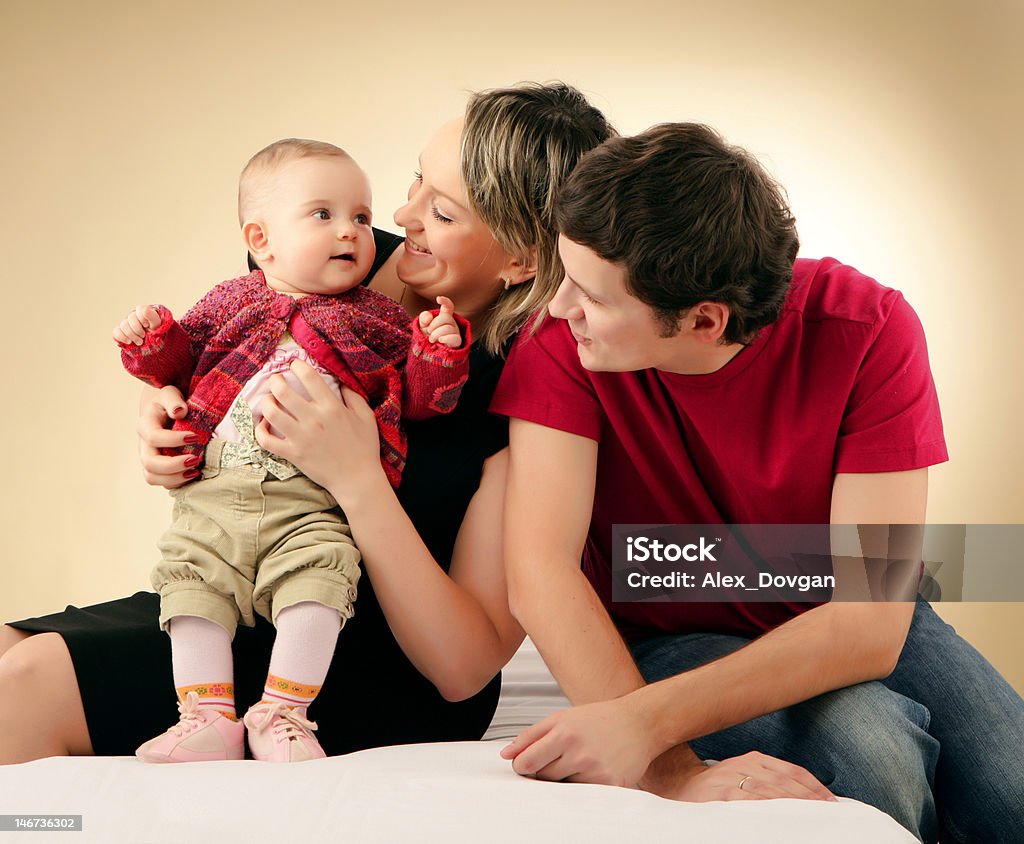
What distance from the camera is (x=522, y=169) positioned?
1.68 metres

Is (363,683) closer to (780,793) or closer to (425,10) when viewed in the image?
(780,793)

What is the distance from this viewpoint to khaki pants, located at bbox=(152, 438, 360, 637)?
139 cm

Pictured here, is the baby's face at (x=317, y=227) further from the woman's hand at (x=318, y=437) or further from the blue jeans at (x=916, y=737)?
the blue jeans at (x=916, y=737)

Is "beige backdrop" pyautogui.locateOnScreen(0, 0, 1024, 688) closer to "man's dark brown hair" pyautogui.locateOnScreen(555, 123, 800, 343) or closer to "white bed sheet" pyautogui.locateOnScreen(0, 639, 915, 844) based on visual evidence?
"man's dark brown hair" pyautogui.locateOnScreen(555, 123, 800, 343)

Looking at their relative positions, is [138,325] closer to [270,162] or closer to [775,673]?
[270,162]

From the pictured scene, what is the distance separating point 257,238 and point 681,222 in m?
0.61

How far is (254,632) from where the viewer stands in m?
1.54

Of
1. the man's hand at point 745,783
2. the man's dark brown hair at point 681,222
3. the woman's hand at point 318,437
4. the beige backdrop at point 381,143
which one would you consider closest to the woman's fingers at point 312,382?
the woman's hand at point 318,437

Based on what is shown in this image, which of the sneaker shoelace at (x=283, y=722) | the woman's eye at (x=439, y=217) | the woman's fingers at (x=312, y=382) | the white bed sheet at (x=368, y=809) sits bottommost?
the white bed sheet at (x=368, y=809)

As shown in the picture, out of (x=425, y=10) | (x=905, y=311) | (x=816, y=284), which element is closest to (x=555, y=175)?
(x=816, y=284)

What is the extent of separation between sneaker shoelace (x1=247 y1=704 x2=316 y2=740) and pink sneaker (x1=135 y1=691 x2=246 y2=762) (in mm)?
31

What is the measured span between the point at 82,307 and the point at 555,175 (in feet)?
8.00

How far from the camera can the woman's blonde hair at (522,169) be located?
1.68 m

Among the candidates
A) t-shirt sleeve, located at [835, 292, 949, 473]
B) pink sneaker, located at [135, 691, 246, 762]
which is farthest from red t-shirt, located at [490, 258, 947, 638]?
pink sneaker, located at [135, 691, 246, 762]
